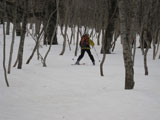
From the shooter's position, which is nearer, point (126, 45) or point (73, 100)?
point (73, 100)

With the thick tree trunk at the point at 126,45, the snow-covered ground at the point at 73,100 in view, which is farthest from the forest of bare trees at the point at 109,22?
the snow-covered ground at the point at 73,100

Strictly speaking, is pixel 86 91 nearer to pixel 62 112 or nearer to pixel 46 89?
pixel 46 89

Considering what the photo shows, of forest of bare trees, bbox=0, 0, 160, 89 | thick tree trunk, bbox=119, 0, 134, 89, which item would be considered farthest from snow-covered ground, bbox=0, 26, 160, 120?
forest of bare trees, bbox=0, 0, 160, 89

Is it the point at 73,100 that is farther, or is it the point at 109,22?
the point at 109,22

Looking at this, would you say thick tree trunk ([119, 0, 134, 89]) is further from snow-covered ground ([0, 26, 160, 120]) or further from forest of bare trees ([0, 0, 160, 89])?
snow-covered ground ([0, 26, 160, 120])

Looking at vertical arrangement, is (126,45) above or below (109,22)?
below

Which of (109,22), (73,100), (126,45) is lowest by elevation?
(73,100)

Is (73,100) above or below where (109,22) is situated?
below

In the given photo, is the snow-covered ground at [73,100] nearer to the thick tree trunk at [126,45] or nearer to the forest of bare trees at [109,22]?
the thick tree trunk at [126,45]

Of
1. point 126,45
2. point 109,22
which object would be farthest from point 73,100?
point 109,22

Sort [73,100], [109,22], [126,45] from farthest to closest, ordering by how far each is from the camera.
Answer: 1. [109,22]
2. [126,45]
3. [73,100]

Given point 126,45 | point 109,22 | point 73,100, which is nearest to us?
point 73,100

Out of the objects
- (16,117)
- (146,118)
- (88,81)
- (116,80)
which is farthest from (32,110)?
(116,80)

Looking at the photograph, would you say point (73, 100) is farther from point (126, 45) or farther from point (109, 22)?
point (109, 22)
